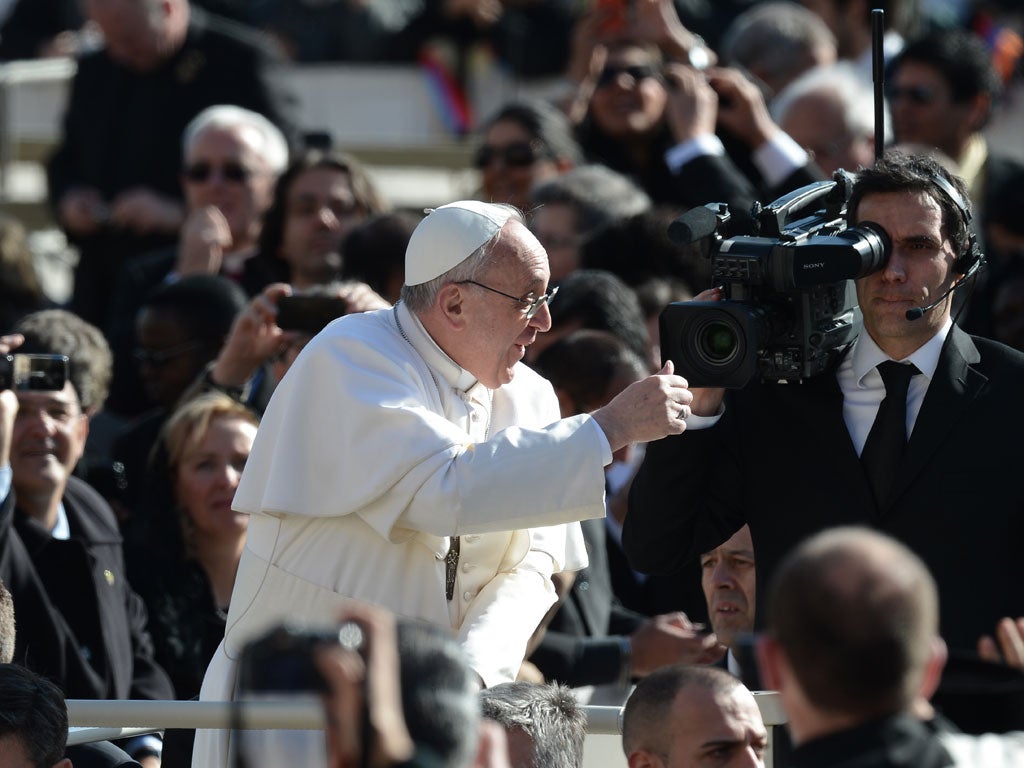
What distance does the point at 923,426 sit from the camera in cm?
435

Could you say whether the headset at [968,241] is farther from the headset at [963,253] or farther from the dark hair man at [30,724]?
the dark hair man at [30,724]

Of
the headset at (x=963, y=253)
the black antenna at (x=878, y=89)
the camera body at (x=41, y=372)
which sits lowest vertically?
the camera body at (x=41, y=372)

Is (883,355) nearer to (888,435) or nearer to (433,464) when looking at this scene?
(888,435)

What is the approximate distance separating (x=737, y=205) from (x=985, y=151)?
77.4 inches

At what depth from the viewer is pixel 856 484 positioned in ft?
14.4

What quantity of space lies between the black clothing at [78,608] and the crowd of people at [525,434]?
0.04 ft

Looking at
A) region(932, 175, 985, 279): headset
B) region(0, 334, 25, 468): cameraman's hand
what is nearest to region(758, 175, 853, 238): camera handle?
region(932, 175, 985, 279): headset

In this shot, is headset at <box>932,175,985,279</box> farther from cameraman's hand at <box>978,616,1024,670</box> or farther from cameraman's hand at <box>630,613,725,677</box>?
cameraman's hand at <box>630,613,725,677</box>

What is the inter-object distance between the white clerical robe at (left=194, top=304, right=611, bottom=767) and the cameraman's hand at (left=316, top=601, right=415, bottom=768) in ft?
5.53

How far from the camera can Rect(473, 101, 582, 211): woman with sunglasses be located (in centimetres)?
768

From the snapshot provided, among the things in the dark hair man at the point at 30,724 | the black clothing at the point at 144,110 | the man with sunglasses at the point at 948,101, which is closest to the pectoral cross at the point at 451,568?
the dark hair man at the point at 30,724

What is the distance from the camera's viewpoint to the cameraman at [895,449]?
4254mm

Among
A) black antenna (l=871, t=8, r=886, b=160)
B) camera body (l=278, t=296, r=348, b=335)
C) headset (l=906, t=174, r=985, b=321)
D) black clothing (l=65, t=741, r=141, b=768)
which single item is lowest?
black clothing (l=65, t=741, r=141, b=768)

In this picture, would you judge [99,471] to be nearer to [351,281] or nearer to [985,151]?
[351,281]
